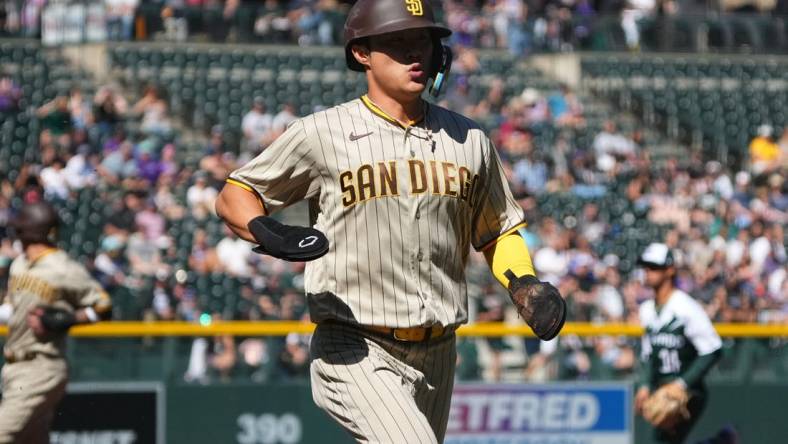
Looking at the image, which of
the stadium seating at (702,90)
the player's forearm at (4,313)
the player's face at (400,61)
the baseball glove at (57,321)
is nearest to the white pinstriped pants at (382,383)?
the player's face at (400,61)

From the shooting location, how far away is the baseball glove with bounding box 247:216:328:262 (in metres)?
4.37

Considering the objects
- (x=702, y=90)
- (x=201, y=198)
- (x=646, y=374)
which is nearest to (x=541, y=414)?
(x=646, y=374)

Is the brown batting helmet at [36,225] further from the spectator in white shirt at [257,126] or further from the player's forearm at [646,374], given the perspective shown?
the spectator in white shirt at [257,126]

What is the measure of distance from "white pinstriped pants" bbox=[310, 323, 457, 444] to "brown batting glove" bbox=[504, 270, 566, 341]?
1.21 feet

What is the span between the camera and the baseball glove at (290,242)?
4367 mm

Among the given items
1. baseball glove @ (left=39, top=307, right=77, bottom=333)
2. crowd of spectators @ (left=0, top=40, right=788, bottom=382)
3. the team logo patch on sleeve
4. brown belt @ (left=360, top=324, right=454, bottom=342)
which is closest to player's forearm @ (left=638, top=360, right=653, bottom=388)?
crowd of spectators @ (left=0, top=40, right=788, bottom=382)

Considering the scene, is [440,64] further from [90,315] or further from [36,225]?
[36,225]

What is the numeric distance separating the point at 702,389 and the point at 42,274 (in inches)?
153

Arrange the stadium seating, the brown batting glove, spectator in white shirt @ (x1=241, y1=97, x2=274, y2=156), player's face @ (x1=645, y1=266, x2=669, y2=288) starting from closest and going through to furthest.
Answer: the brown batting glove → player's face @ (x1=645, y1=266, x2=669, y2=288) → spectator in white shirt @ (x1=241, y1=97, x2=274, y2=156) → the stadium seating

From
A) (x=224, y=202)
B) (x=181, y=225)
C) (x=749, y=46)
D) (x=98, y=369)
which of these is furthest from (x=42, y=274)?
(x=749, y=46)

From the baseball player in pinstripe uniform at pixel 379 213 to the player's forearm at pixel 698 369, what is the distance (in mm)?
3590

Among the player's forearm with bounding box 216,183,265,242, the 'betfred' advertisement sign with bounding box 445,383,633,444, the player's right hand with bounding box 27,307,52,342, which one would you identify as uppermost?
the player's forearm with bounding box 216,183,265,242

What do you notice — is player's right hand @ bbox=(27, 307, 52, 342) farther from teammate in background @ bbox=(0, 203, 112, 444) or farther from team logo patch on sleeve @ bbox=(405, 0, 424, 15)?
team logo patch on sleeve @ bbox=(405, 0, 424, 15)

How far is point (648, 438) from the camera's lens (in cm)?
1060
